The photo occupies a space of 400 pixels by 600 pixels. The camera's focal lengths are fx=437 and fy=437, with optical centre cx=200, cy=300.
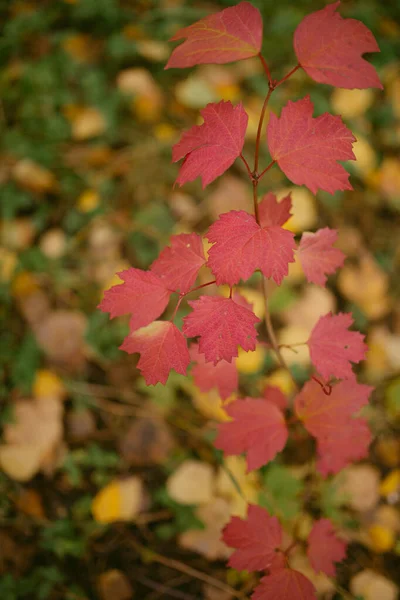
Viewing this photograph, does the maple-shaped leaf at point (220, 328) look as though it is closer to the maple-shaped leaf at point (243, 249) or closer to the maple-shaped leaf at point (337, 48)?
the maple-shaped leaf at point (243, 249)

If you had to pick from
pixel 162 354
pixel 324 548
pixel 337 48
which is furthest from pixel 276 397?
pixel 337 48

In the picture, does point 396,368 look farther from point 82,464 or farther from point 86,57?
point 86,57

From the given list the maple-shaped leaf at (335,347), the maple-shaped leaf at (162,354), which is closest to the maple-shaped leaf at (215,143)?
the maple-shaped leaf at (162,354)

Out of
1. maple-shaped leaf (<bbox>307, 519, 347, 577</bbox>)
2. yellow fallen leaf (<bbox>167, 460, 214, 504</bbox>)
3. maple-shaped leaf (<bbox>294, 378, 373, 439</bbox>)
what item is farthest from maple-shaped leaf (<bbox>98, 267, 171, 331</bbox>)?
yellow fallen leaf (<bbox>167, 460, 214, 504</bbox>)

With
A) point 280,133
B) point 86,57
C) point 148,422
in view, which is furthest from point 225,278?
point 86,57

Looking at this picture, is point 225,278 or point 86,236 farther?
point 86,236

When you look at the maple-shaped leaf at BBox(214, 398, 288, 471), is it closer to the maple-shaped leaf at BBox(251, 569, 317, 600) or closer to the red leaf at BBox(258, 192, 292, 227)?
the maple-shaped leaf at BBox(251, 569, 317, 600)

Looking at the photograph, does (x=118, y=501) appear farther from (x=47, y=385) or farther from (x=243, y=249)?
(x=243, y=249)
